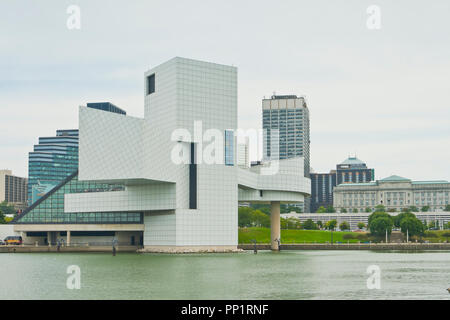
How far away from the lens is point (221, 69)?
104188mm

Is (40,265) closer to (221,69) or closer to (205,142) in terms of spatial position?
(205,142)

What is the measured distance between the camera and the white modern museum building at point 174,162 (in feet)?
303

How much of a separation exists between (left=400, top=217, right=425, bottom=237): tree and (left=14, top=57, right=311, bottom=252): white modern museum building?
56273 millimetres

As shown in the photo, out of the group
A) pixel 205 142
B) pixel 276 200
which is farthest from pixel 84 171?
pixel 276 200

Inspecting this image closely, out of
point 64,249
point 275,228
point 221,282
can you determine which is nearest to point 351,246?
point 275,228

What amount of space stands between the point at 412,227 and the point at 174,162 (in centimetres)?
7750

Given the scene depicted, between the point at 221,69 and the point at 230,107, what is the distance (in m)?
6.14

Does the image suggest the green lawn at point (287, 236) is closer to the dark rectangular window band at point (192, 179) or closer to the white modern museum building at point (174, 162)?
the white modern museum building at point (174, 162)

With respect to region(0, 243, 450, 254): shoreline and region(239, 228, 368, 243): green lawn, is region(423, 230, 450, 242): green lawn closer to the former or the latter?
region(239, 228, 368, 243): green lawn

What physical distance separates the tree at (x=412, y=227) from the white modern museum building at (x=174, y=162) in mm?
56273

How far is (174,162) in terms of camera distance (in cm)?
9806

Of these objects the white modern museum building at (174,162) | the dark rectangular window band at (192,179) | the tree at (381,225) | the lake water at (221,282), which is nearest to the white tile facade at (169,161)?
the white modern museum building at (174,162)

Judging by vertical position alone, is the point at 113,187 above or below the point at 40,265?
above
